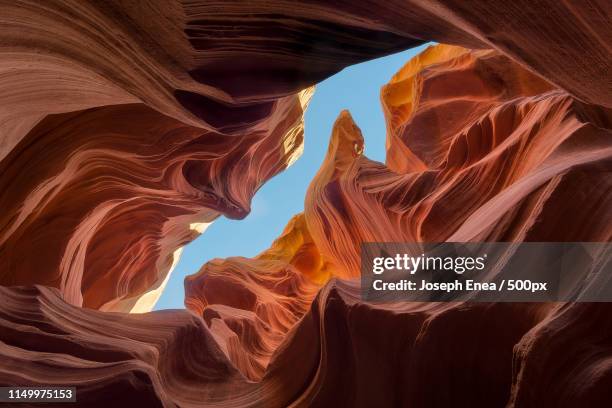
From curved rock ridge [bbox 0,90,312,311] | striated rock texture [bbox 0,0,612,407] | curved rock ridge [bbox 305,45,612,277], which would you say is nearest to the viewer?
striated rock texture [bbox 0,0,612,407]

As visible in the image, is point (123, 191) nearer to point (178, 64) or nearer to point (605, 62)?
point (178, 64)

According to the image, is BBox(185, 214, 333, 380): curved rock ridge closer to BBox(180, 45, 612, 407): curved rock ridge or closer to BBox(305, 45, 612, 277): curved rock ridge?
BBox(180, 45, 612, 407): curved rock ridge

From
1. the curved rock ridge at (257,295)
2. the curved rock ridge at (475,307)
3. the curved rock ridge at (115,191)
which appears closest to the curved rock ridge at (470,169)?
the curved rock ridge at (475,307)

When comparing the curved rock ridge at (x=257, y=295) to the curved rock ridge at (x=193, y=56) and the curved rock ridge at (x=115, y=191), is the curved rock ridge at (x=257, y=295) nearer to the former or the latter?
the curved rock ridge at (x=115, y=191)

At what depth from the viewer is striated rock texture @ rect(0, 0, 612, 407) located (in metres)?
3.10

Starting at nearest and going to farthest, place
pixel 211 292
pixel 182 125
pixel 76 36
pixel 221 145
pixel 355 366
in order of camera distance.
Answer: pixel 76 36, pixel 355 366, pixel 182 125, pixel 221 145, pixel 211 292

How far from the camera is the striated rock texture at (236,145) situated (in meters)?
3.10

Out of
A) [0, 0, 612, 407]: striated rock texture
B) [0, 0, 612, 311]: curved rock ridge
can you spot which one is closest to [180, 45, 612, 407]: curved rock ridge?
[0, 0, 612, 407]: striated rock texture

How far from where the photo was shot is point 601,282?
3.11 metres

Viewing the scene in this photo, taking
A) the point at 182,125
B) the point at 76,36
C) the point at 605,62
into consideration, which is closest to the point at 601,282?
the point at 605,62

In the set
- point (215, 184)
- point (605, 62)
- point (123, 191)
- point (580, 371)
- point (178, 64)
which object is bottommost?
point (580, 371)

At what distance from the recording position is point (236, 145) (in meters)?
8.85

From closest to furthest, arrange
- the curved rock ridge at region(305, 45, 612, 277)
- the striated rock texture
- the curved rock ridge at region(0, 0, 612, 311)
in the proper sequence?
the curved rock ridge at region(0, 0, 612, 311) → the striated rock texture → the curved rock ridge at region(305, 45, 612, 277)

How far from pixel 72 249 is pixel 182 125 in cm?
297
